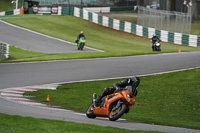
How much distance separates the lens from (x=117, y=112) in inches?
526

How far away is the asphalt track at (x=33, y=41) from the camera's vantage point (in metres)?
39.8

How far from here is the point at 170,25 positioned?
49219 mm

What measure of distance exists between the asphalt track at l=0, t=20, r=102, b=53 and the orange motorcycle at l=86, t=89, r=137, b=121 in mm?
24700

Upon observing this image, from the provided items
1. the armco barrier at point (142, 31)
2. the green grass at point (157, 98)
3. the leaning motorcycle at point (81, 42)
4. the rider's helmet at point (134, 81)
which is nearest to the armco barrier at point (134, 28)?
the armco barrier at point (142, 31)

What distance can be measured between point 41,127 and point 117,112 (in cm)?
265

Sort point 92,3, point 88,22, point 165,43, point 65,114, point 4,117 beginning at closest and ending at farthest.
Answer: point 4,117, point 65,114, point 165,43, point 88,22, point 92,3

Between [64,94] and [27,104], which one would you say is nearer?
[27,104]

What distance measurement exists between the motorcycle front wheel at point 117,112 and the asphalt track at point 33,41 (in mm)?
25148

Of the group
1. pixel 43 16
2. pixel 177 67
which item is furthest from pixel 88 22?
pixel 177 67

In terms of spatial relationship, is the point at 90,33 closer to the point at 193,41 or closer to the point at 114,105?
the point at 193,41

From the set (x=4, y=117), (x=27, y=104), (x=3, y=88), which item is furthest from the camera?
(x=3, y=88)

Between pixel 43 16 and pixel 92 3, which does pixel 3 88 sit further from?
pixel 92 3

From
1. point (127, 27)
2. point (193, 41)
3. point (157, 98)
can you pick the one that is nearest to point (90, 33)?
point (127, 27)

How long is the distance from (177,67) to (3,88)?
1049cm
